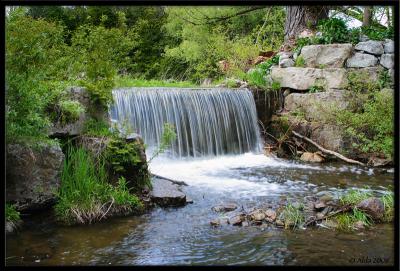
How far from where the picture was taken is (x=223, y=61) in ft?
50.8

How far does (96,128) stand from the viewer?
6.38 metres

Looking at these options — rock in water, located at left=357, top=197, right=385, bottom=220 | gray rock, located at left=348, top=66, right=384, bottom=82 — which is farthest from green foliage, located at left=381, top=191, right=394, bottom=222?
gray rock, located at left=348, top=66, right=384, bottom=82

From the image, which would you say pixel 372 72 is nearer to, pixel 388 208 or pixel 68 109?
pixel 388 208

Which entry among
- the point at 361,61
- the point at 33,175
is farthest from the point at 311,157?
the point at 33,175

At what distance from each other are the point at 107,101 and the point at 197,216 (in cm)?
232

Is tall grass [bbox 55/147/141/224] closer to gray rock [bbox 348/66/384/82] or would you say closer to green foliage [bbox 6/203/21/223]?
green foliage [bbox 6/203/21/223]

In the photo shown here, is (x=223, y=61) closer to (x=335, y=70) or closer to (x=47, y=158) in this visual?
(x=335, y=70)

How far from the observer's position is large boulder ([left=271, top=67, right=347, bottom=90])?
411 inches

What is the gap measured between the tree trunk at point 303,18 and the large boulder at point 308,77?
6.03 ft

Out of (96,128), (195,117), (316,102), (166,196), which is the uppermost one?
(96,128)

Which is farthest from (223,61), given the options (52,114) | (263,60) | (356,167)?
(52,114)

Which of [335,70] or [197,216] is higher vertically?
[335,70]

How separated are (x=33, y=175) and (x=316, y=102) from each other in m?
7.09

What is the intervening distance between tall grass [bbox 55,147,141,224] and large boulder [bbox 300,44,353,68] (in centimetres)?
683
